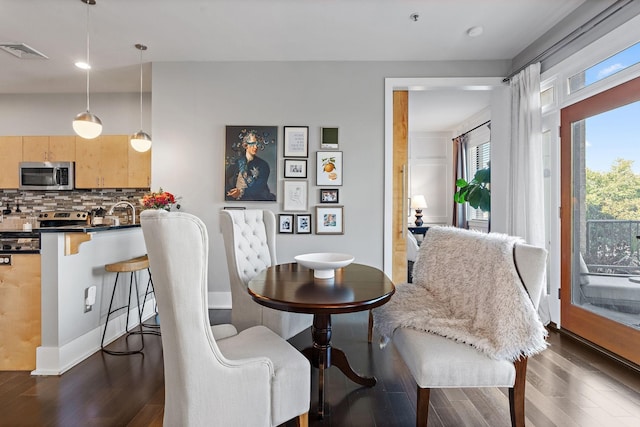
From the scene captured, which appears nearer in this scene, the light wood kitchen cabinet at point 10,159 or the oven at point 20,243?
the oven at point 20,243

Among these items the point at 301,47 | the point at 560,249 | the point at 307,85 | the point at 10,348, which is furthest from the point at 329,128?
the point at 10,348

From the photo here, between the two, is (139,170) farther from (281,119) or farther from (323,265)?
(323,265)

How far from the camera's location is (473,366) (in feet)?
4.44

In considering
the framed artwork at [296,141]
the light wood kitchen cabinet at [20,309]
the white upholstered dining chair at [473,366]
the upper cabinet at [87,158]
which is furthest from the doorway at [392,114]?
the upper cabinet at [87,158]

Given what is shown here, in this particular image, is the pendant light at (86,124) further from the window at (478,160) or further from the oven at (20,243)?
the window at (478,160)

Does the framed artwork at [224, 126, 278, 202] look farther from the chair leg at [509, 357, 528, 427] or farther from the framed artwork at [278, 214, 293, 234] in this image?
the chair leg at [509, 357, 528, 427]

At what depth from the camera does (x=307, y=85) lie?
3.50 meters

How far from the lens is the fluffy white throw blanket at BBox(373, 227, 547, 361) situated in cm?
137

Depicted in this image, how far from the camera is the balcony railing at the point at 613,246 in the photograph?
2213mm

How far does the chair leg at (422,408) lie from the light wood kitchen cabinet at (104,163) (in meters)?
4.37

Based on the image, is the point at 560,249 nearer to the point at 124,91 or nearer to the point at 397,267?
the point at 397,267

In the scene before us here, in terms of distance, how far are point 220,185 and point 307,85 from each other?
4.88 ft

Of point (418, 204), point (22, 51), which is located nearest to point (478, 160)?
point (418, 204)

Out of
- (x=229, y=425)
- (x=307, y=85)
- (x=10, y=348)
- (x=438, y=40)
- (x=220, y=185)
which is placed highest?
(x=438, y=40)
